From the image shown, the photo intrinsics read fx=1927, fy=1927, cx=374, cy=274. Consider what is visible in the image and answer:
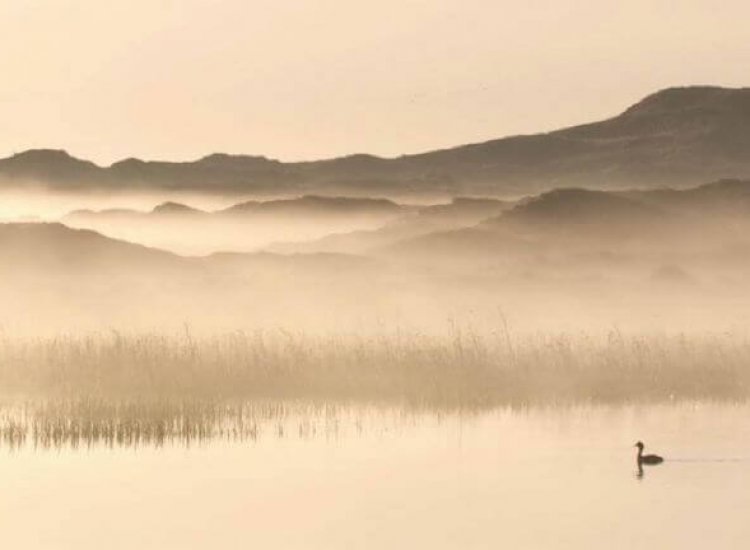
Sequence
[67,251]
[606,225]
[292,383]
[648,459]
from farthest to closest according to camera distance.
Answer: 1. [606,225]
2. [67,251]
3. [292,383]
4. [648,459]

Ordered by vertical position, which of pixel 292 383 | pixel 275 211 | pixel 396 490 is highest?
pixel 275 211

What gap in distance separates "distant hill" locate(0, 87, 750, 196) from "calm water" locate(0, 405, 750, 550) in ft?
292

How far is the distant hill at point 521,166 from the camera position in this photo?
120 m

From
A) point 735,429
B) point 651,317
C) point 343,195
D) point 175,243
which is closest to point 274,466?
point 735,429

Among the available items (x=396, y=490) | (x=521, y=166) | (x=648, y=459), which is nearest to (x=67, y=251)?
(x=521, y=166)

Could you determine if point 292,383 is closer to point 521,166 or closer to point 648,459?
point 648,459

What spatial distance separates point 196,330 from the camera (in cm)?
5666

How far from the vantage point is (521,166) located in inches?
4843

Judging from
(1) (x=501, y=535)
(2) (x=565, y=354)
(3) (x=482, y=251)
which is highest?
(3) (x=482, y=251)

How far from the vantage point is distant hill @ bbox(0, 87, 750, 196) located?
393 feet

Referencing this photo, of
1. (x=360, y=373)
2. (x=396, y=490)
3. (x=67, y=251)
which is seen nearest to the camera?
(x=396, y=490)

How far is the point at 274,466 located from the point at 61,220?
288ft

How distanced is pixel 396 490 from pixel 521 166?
98.7 m

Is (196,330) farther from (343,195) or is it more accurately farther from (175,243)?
(343,195)
